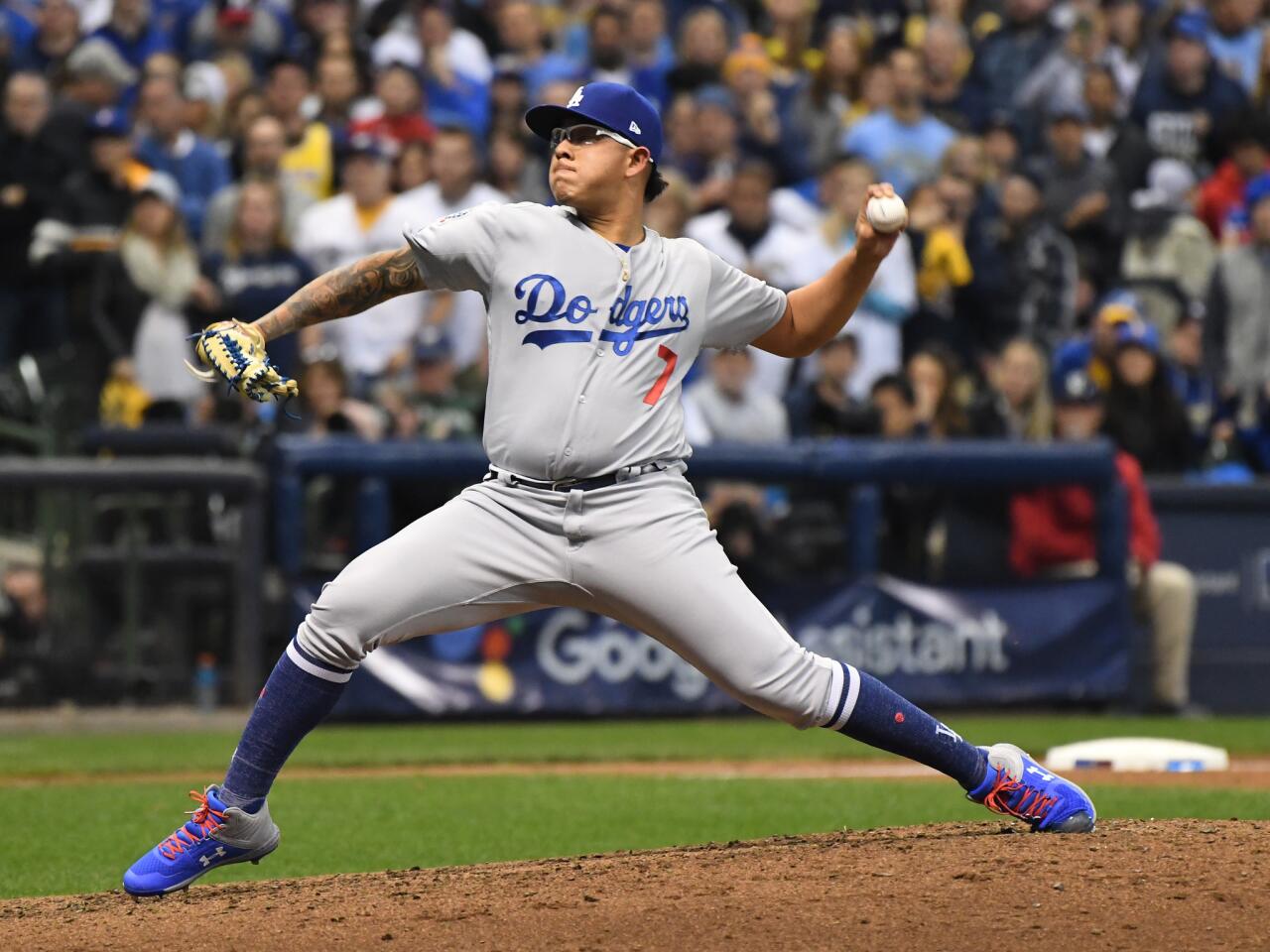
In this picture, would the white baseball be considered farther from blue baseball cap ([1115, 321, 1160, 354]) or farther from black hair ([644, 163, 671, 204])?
blue baseball cap ([1115, 321, 1160, 354])

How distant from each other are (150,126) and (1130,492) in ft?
21.9

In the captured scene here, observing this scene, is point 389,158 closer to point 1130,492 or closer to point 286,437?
point 286,437

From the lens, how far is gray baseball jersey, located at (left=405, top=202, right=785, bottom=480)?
5.01 meters

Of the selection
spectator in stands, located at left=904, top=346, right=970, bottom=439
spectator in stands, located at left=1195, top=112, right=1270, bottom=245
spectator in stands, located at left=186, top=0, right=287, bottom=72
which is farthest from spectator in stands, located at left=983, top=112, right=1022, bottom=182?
spectator in stands, located at left=186, top=0, right=287, bottom=72

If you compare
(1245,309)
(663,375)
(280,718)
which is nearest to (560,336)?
(663,375)

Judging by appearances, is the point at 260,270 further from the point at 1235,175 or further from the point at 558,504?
the point at 558,504

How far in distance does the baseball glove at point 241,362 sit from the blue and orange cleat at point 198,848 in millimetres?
1010

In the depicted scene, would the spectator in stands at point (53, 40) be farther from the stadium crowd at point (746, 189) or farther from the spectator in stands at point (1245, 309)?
the spectator in stands at point (1245, 309)

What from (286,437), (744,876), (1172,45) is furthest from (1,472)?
(1172,45)

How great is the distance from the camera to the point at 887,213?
505cm

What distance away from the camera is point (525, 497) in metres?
5.05

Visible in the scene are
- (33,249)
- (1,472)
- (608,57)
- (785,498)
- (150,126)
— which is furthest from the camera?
(608,57)

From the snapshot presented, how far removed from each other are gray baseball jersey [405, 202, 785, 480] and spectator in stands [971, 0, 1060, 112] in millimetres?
11396

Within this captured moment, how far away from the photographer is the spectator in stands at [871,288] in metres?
13.0
